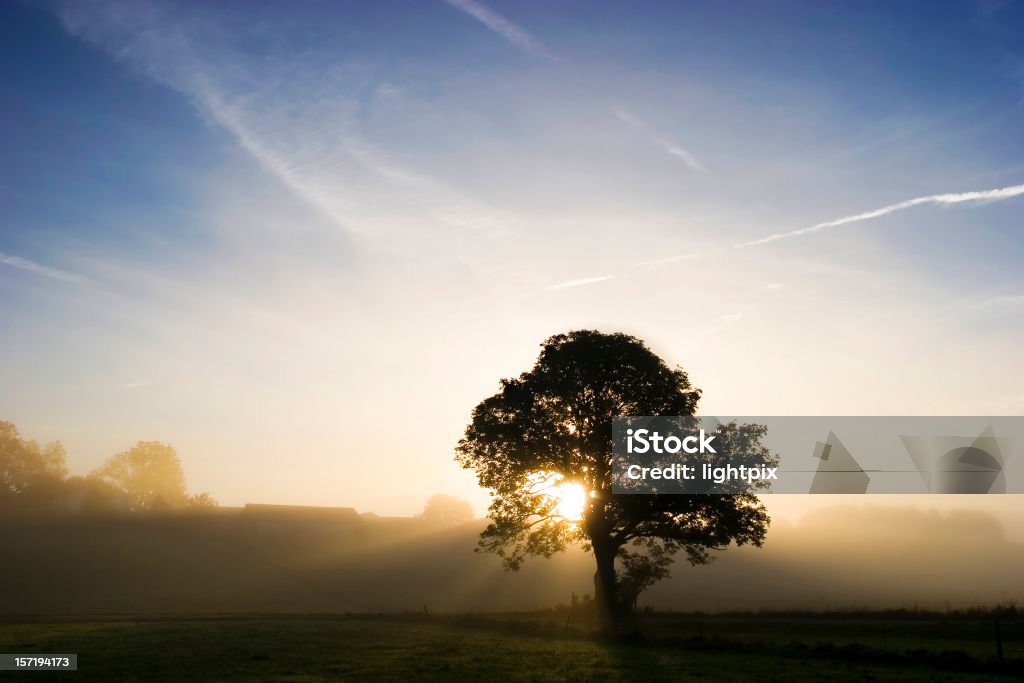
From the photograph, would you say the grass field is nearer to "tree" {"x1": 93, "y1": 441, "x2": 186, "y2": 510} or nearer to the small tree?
the small tree

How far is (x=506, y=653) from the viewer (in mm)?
31594

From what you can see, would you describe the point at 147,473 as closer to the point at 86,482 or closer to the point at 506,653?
the point at 86,482

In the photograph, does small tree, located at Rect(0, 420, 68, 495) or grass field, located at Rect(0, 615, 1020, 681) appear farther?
small tree, located at Rect(0, 420, 68, 495)

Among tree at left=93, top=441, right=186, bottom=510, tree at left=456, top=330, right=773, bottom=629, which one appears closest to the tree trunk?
tree at left=456, top=330, right=773, bottom=629

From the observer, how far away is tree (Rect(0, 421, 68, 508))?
420 ft

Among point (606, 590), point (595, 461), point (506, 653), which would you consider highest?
point (595, 461)

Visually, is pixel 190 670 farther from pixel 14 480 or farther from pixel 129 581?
pixel 14 480

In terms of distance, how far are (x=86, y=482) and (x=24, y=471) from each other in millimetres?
14228

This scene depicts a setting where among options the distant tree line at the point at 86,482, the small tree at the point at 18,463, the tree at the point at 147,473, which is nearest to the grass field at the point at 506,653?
the distant tree line at the point at 86,482

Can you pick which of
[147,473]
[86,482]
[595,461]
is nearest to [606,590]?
[595,461]

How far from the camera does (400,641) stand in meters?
37.1

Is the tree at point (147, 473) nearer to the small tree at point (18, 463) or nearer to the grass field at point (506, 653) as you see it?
the small tree at point (18, 463)

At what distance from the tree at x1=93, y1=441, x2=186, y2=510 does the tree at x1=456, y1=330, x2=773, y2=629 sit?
479 feet

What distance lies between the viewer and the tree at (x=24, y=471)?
128 metres
